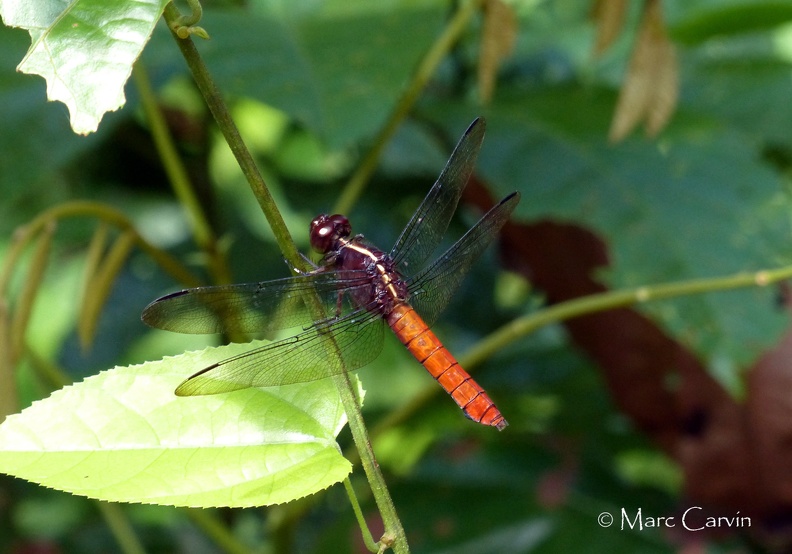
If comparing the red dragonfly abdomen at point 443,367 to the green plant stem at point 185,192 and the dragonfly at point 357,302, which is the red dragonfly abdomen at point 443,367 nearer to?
the dragonfly at point 357,302

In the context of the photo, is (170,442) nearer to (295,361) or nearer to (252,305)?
(295,361)

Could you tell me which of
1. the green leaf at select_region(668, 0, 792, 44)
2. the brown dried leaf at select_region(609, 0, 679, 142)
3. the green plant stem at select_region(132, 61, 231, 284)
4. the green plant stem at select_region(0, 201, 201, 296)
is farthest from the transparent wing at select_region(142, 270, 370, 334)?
the green leaf at select_region(668, 0, 792, 44)

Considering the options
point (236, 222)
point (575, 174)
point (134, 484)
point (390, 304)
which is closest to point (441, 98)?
point (575, 174)

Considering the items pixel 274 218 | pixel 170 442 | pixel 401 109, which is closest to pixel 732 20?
pixel 401 109

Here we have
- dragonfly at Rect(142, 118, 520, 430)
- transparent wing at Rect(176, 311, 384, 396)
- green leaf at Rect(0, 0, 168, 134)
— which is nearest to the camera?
green leaf at Rect(0, 0, 168, 134)

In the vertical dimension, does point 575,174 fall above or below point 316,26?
below

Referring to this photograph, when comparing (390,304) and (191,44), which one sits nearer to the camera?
(191,44)

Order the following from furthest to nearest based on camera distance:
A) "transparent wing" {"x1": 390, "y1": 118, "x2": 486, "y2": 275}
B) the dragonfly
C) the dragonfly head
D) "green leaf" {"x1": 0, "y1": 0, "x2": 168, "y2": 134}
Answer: "transparent wing" {"x1": 390, "y1": 118, "x2": 486, "y2": 275}, the dragonfly head, the dragonfly, "green leaf" {"x1": 0, "y1": 0, "x2": 168, "y2": 134}

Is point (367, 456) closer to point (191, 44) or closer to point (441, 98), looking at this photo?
point (191, 44)

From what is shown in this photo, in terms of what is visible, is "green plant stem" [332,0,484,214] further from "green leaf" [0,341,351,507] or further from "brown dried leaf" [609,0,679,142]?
"green leaf" [0,341,351,507]
